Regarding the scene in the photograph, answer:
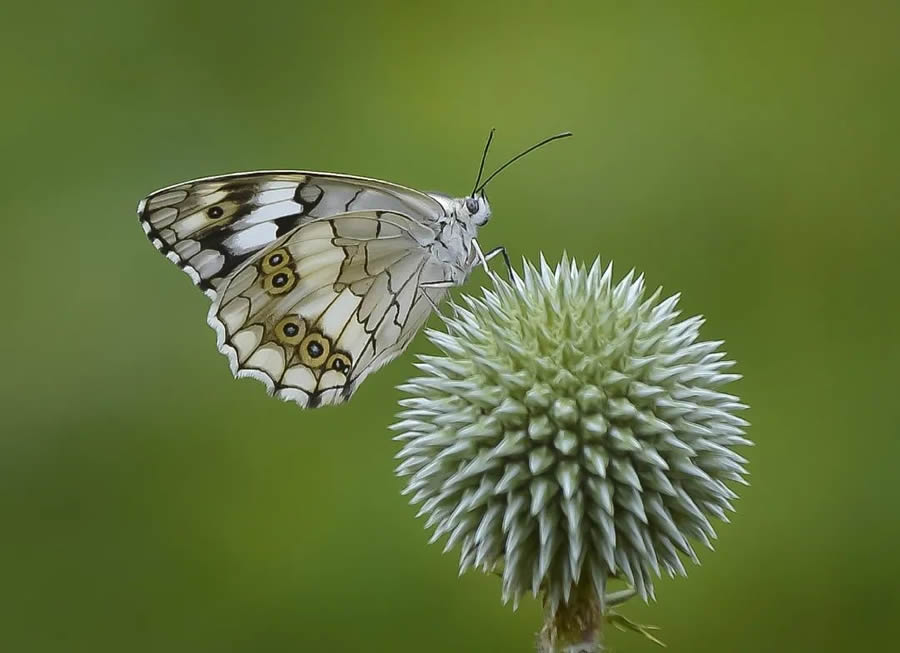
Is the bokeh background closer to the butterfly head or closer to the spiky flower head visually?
the butterfly head

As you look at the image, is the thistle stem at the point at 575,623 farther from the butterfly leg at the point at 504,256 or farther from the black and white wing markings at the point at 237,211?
the black and white wing markings at the point at 237,211

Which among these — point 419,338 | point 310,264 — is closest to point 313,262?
point 310,264

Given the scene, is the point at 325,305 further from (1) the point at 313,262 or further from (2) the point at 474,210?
(2) the point at 474,210

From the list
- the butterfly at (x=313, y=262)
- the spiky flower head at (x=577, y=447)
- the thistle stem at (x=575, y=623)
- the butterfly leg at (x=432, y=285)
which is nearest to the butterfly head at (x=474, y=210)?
the butterfly at (x=313, y=262)

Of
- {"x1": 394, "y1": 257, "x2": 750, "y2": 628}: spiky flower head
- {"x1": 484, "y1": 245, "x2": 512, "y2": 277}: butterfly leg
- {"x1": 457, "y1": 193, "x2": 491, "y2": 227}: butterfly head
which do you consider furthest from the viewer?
{"x1": 457, "y1": 193, "x2": 491, "y2": 227}: butterfly head

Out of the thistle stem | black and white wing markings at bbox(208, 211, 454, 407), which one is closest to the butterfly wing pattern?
black and white wing markings at bbox(208, 211, 454, 407)

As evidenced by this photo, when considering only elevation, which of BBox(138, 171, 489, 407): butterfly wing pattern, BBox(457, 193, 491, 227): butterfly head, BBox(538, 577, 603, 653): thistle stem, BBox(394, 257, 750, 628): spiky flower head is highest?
BBox(457, 193, 491, 227): butterfly head
